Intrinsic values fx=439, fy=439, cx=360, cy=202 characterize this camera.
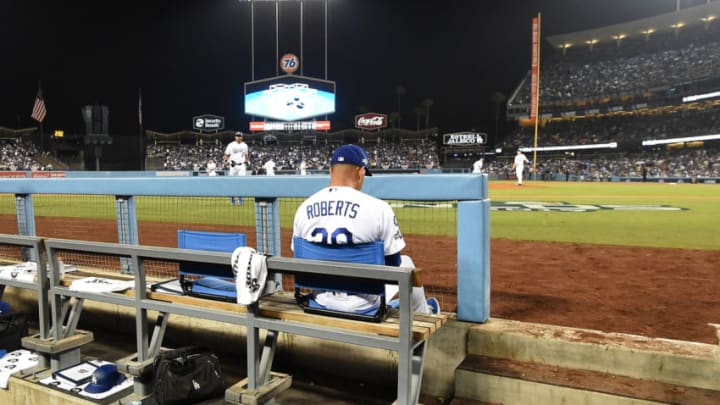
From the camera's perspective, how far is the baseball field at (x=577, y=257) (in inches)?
136

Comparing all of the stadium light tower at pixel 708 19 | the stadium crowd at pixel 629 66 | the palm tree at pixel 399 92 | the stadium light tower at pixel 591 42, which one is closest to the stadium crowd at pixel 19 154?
the palm tree at pixel 399 92

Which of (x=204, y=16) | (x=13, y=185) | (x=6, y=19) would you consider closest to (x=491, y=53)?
(x=204, y=16)

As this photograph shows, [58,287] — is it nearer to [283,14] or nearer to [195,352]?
[195,352]

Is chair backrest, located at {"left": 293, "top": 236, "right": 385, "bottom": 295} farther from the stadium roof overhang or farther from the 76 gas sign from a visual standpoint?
the stadium roof overhang

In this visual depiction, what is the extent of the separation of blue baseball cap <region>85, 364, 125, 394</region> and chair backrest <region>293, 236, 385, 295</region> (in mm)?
1918

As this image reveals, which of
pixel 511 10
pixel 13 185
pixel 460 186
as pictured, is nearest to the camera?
pixel 460 186

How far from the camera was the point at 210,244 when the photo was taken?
326 cm

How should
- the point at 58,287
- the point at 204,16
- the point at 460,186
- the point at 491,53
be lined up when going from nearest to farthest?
the point at 460,186 → the point at 58,287 → the point at 204,16 → the point at 491,53

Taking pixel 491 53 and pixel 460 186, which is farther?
pixel 491 53

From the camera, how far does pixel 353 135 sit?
5912 cm

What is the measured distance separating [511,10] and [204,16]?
35.0 metres

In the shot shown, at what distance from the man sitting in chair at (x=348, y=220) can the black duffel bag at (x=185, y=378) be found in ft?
3.17

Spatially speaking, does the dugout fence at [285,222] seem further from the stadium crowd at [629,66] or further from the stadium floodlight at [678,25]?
the stadium floodlight at [678,25]

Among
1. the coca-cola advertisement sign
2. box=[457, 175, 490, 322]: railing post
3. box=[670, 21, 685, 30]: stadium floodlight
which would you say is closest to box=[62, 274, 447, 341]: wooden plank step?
box=[457, 175, 490, 322]: railing post
